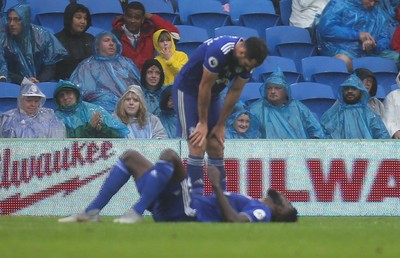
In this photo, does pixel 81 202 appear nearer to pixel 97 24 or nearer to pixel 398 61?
pixel 97 24

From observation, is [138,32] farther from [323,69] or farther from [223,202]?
[223,202]

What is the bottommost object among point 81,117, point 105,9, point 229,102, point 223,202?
point 81,117

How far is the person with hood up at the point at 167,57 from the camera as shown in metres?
15.1

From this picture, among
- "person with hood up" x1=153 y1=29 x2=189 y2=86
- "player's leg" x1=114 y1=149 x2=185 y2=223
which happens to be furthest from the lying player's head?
"person with hood up" x1=153 y1=29 x2=189 y2=86

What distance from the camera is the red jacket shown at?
1554 cm

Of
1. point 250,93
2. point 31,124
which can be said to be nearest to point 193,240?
point 31,124

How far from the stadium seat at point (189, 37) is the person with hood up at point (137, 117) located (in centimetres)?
233

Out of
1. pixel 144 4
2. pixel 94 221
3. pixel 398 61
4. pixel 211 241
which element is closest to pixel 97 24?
pixel 144 4

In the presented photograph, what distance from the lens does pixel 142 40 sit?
615 inches

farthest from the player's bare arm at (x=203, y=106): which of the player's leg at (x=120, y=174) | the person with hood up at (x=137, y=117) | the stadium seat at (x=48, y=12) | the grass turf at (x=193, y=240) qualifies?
the stadium seat at (x=48, y=12)

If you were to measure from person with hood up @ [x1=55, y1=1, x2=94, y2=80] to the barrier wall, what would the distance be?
2398mm

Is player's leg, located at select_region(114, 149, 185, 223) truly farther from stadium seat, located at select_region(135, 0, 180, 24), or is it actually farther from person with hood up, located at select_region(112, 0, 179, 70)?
stadium seat, located at select_region(135, 0, 180, 24)

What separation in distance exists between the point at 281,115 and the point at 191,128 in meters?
4.04

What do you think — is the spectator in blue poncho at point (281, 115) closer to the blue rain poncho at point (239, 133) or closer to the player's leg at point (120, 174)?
the blue rain poncho at point (239, 133)
